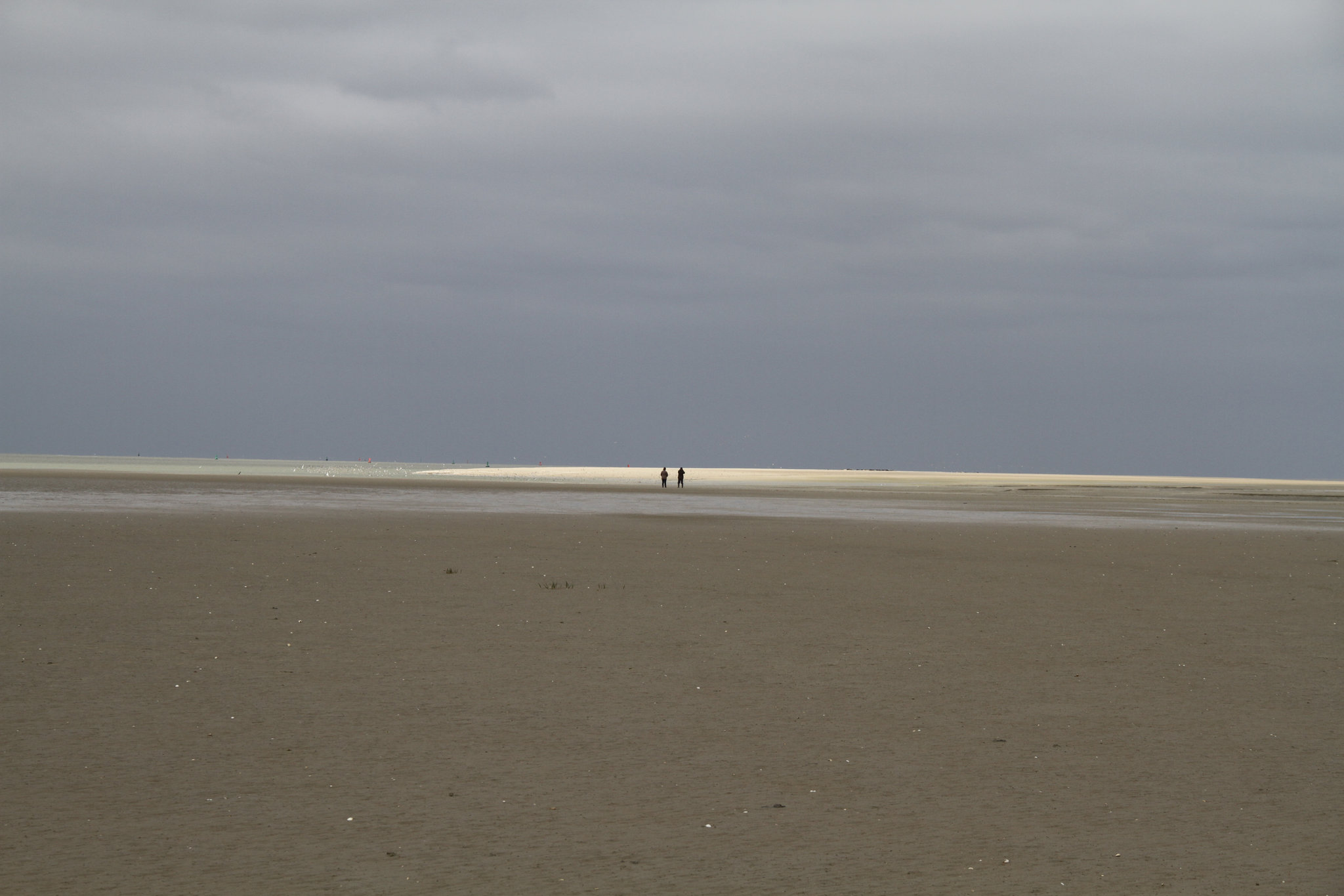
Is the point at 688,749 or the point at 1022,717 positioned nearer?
the point at 688,749

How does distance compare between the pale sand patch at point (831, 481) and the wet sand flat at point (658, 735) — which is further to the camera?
the pale sand patch at point (831, 481)

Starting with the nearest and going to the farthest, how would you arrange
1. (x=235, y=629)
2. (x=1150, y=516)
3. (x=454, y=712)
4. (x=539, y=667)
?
(x=454, y=712), (x=539, y=667), (x=235, y=629), (x=1150, y=516)

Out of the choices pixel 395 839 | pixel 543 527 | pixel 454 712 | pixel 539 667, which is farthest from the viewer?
pixel 543 527

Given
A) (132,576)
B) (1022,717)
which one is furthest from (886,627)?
(132,576)

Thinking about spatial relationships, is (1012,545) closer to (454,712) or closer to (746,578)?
(746,578)

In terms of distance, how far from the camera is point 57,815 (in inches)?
294

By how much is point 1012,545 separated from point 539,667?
20.9 metres

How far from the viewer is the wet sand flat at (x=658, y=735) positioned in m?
6.88

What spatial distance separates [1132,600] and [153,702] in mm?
14776

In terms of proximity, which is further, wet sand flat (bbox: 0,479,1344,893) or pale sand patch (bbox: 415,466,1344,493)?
pale sand patch (bbox: 415,466,1344,493)

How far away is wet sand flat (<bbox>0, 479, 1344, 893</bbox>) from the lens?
22.6 feet

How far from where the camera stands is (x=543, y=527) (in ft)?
116

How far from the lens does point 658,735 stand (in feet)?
32.2

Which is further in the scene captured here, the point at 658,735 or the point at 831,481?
the point at 831,481
